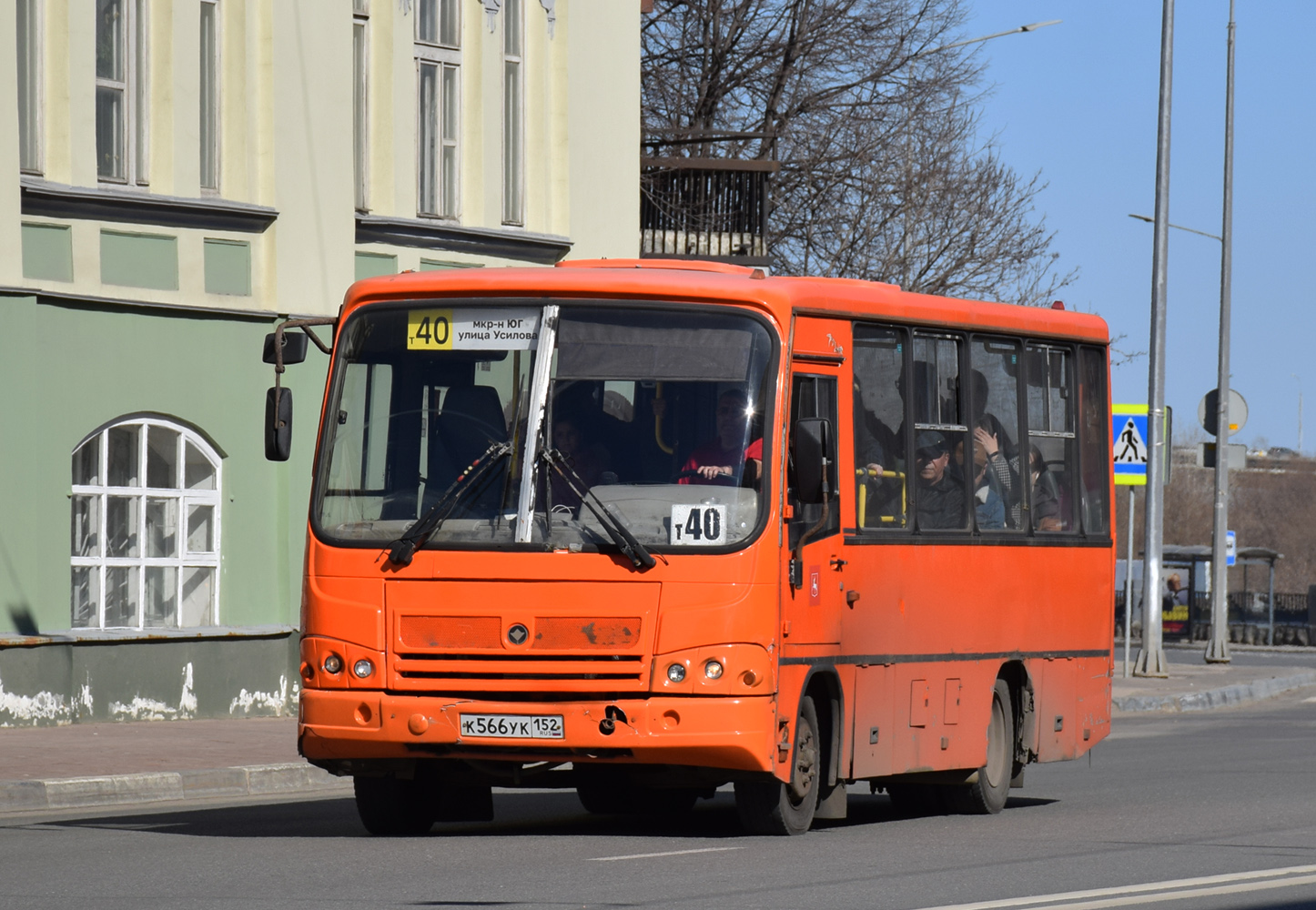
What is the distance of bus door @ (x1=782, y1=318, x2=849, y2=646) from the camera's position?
11.4 m

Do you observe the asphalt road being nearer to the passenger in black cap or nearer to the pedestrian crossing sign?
the passenger in black cap

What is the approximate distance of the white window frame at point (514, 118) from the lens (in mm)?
23297

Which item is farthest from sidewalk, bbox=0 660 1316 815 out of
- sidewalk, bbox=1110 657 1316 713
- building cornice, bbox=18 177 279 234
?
sidewalk, bbox=1110 657 1316 713

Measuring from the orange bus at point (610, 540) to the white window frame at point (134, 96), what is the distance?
8.17 metres

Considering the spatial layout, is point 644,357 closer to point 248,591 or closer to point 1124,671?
point 248,591

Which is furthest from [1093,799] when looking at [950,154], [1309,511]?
[1309,511]

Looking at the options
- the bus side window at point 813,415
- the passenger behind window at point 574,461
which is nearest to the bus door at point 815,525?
the bus side window at point 813,415

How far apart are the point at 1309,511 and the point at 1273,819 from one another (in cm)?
12382

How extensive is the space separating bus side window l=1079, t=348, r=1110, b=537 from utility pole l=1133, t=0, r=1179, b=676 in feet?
48.3

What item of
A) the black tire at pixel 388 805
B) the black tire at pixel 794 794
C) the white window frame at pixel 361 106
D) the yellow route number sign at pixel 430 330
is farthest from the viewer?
the white window frame at pixel 361 106

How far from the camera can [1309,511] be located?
132 m

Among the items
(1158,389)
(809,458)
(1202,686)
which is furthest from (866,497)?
(1158,389)

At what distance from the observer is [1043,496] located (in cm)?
1420

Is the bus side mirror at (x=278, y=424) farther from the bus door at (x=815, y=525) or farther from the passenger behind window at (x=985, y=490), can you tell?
the passenger behind window at (x=985, y=490)
